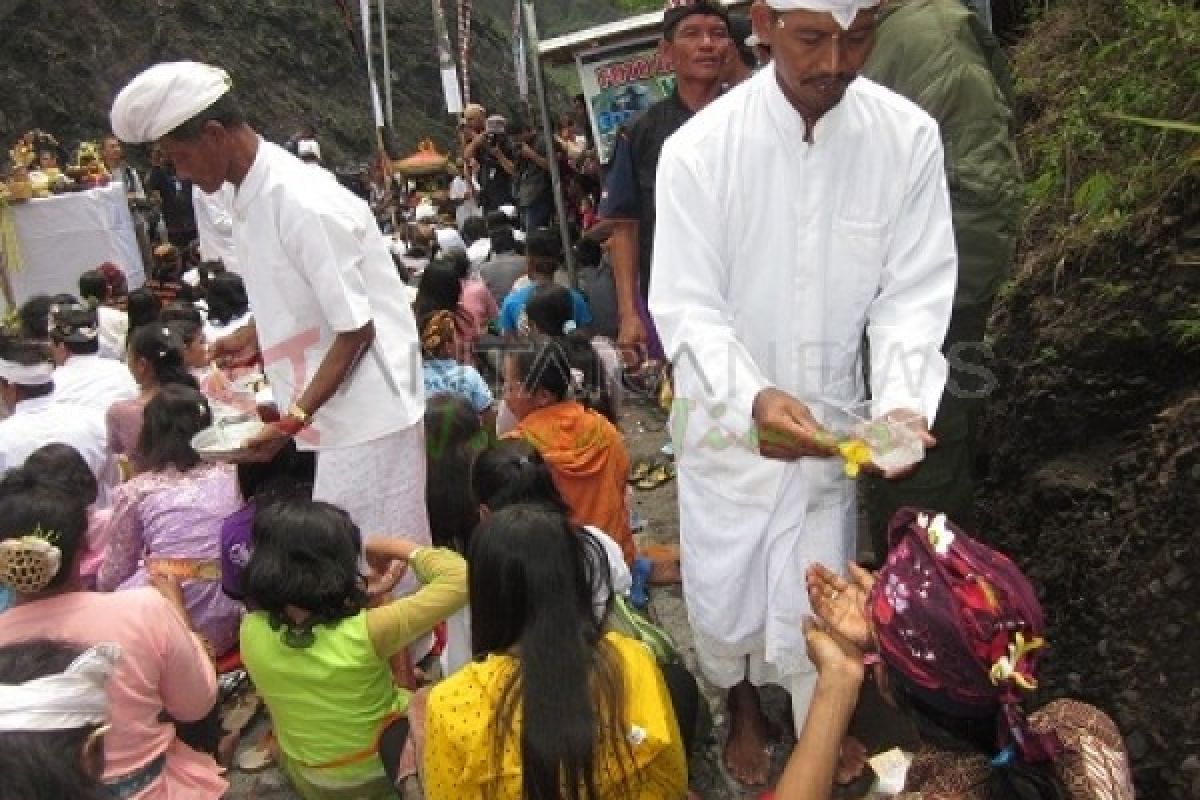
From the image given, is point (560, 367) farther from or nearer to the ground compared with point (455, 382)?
farther from the ground

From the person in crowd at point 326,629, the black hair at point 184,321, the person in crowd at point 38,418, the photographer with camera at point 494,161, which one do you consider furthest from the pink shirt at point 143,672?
the photographer with camera at point 494,161

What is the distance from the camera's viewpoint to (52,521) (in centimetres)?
268

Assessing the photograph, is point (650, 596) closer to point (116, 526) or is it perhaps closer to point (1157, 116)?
point (116, 526)

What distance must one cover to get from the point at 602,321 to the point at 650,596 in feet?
7.06

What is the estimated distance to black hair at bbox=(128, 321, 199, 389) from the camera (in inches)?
175

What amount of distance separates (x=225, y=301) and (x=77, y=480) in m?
2.61

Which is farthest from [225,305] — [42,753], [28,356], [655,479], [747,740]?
[42,753]

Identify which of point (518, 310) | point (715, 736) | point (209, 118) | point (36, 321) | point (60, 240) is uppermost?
point (209, 118)

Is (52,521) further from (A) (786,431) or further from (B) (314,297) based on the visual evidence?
(A) (786,431)

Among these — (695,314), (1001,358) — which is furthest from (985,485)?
(695,314)

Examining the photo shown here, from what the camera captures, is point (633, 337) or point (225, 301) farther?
point (225, 301)

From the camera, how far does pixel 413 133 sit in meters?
29.3

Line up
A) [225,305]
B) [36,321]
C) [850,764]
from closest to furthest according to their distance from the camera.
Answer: [850,764] → [36,321] → [225,305]

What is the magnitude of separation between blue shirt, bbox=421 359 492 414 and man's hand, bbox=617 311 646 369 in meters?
0.66
